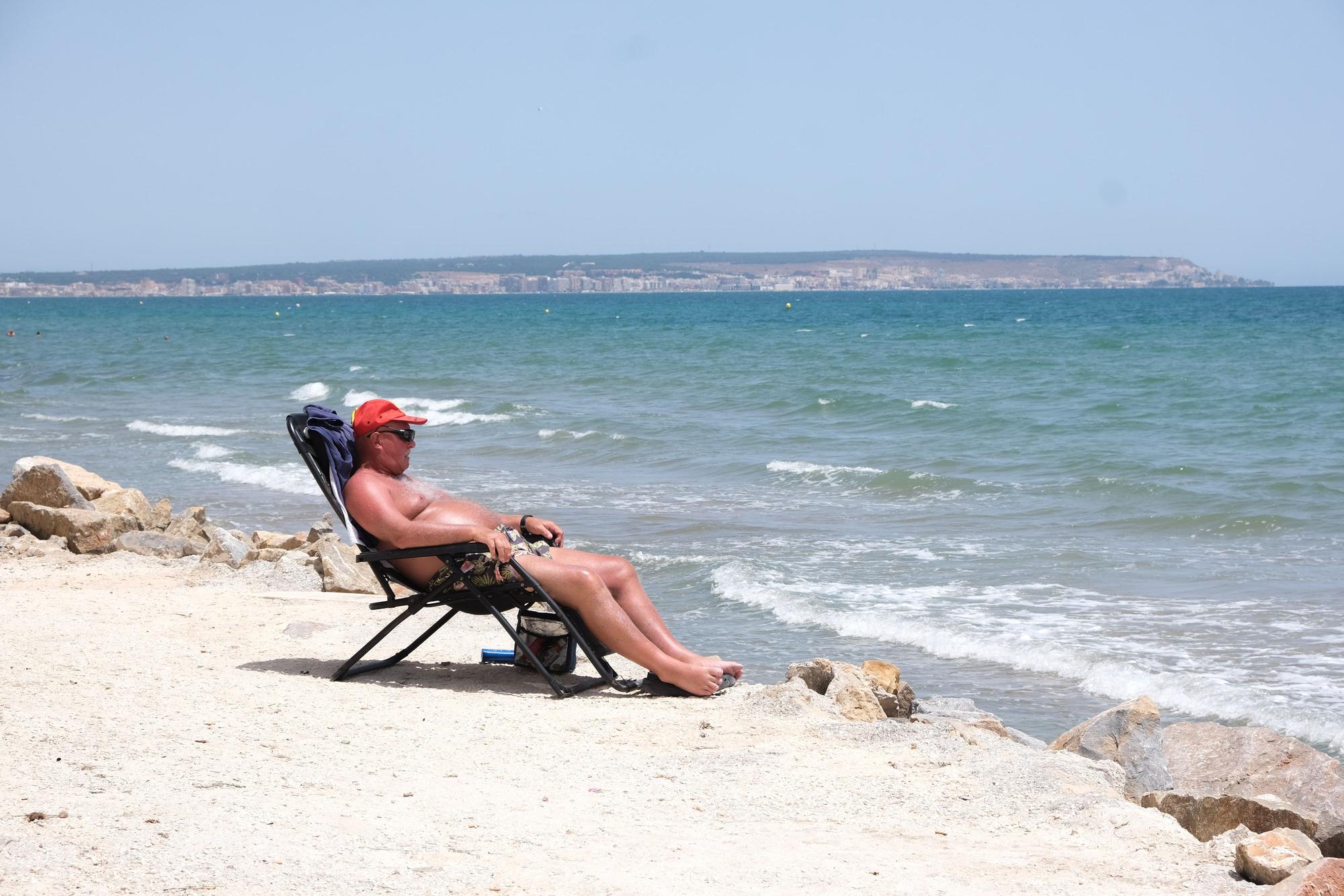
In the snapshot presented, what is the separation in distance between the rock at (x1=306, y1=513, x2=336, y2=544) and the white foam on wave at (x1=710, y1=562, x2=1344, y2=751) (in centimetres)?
283

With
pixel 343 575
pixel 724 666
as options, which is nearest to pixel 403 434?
pixel 724 666

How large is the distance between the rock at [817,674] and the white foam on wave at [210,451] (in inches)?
518

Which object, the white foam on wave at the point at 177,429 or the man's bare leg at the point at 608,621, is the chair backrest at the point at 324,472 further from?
the white foam on wave at the point at 177,429

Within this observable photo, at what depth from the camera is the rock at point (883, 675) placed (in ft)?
19.9

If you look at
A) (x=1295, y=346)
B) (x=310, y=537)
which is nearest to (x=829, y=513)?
Result: (x=310, y=537)

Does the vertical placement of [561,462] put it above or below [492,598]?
below

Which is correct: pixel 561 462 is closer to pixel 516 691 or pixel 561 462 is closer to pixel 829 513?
pixel 829 513

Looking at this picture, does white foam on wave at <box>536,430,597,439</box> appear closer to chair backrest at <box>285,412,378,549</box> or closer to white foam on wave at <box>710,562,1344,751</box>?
white foam on wave at <box>710,562,1344,751</box>

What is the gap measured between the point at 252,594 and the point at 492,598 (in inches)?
103

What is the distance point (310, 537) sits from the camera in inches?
385

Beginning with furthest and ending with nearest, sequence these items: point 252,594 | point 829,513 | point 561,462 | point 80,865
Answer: point 561,462 → point 829,513 → point 252,594 → point 80,865

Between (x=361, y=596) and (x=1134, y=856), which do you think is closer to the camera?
(x=1134, y=856)

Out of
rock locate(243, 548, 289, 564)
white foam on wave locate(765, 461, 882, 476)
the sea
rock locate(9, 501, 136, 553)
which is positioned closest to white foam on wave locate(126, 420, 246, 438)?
the sea

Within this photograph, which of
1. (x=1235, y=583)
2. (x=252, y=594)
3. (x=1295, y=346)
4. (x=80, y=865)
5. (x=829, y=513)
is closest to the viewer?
(x=80, y=865)
